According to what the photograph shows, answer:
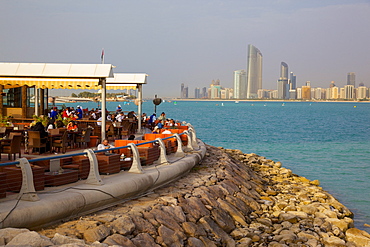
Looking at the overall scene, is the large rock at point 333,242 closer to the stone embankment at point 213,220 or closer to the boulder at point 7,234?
the stone embankment at point 213,220

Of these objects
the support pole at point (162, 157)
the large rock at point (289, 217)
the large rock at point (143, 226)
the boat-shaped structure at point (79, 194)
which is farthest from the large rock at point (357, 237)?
the large rock at point (143, 226)

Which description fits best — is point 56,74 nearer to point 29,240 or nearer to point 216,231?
point 216,231

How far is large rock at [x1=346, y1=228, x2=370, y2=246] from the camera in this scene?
12.4m

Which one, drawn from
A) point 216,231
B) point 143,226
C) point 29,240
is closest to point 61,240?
point 29,240

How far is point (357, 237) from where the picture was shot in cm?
1264

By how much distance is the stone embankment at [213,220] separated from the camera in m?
8.00

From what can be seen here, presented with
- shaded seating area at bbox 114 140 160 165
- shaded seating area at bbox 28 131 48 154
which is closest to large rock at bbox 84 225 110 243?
shaded seating area at bbox 114 140 160 165

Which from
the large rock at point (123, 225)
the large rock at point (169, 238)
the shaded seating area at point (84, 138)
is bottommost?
the large rock at point (169, 238)

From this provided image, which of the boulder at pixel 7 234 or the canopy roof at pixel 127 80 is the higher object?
the canopy roof at pixel 127 80

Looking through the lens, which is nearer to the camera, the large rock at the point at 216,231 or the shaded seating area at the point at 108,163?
the large rock at the point at 216,231

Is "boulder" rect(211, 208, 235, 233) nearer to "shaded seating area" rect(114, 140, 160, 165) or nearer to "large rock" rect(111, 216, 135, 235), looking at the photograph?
"shaded seating area" rect(114, 140, 160, 165)

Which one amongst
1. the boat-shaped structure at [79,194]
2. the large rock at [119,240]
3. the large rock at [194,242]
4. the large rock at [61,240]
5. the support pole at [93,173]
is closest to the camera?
the large rock at [61,240]

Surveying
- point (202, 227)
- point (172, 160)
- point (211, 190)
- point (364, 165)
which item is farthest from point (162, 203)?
point (364, 165)

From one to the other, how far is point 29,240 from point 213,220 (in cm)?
629
